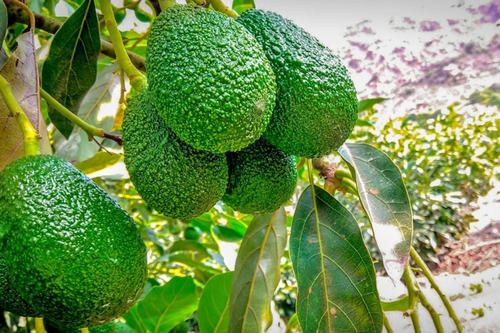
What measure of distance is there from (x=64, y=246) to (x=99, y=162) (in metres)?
0.51

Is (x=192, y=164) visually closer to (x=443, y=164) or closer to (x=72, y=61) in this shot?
(x=72, y=61)

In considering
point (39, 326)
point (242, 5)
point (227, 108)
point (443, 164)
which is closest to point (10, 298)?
point (39, 326)

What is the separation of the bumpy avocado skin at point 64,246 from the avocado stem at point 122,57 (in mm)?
129

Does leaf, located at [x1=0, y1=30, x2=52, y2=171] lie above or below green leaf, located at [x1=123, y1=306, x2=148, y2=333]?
above

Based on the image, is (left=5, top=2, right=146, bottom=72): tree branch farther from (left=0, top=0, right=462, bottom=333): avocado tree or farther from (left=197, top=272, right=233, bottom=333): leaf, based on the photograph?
(left=197, top=272, right=233, bottom=333): leaf

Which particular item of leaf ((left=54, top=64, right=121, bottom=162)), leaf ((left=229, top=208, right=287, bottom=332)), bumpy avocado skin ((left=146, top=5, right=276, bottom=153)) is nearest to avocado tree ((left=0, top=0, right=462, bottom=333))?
bumpy avocado skin ((left=146, top=5, right=276, bottom=153))

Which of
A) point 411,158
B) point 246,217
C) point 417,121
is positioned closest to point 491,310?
point 411,158

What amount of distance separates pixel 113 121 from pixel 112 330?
1.40 feet

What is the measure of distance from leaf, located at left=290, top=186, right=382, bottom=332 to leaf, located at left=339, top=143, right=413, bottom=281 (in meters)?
0.07

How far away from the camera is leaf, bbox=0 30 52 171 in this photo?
597 millimetres

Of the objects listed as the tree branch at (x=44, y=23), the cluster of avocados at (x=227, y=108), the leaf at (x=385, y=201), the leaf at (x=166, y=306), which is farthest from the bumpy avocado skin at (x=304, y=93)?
the leaf at (x=166, y=306)

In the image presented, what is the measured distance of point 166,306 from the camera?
97cm

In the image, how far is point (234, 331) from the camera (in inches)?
31.7

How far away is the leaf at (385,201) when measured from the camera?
A: 23.5 inches
